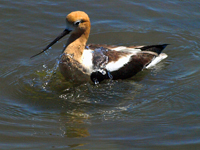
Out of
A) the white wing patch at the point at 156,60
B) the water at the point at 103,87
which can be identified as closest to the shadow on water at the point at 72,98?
the water at the point at 103,87

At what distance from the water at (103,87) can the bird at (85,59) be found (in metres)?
0.20

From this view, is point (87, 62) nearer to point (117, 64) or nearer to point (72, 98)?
point (117, 64)

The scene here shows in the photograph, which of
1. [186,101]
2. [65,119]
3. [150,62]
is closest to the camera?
[65,119]

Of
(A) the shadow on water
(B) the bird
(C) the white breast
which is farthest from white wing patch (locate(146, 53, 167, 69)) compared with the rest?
(C) the white breast

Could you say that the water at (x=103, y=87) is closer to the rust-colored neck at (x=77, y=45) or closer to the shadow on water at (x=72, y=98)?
the shadow on water at (x=72, y=98)

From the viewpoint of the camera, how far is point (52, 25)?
7617mm

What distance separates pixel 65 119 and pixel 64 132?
0.39 meters

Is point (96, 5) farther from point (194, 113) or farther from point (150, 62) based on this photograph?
point (194, 113)

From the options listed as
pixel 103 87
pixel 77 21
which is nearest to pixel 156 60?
pixel 103 87

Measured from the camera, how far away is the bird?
5633 mm

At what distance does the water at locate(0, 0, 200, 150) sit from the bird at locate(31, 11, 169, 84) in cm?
20

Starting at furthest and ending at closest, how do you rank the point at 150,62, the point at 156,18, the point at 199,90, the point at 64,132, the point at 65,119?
the point at 156,18
the point at 150,62
the point at 199,90
the point at 65,119
the point at 64,132

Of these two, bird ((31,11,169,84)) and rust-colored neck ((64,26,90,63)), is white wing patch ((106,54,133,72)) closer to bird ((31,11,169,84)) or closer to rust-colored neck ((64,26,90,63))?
bird ((31,11,169,84))

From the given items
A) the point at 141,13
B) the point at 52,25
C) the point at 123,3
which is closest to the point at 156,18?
the point at 141,13
